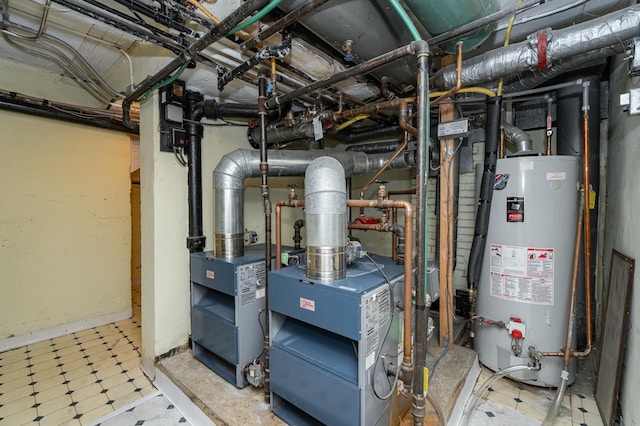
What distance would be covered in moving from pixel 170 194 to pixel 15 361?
229cm

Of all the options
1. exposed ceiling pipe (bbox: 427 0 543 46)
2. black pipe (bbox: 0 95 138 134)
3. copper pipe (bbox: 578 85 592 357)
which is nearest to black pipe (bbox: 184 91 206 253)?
black pipe (bbox: 0 95 138 134)

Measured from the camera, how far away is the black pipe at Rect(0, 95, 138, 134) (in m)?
2.75

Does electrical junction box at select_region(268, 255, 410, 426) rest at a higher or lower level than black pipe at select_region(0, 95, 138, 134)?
lower

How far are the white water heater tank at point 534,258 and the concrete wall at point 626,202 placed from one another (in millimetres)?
257

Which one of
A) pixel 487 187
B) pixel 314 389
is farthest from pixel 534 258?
pixel 314 389

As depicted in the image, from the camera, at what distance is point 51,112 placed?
2969 millimetres

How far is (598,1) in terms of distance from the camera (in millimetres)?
1711

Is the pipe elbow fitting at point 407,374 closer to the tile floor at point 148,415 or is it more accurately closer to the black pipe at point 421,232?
the black pipe at point 421,232

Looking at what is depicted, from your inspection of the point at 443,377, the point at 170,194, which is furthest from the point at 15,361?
the point at 443,377

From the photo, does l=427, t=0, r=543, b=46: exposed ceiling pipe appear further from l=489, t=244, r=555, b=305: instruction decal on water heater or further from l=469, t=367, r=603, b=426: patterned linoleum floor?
l=469, t=367, r=603, b=426: patterned linoleum floor

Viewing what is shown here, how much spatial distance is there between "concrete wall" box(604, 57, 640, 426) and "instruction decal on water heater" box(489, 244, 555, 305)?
0.45 m

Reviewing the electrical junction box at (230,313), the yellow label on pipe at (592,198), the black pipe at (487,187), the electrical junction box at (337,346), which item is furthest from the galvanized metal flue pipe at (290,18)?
the yellow label on pipe at (592,198)

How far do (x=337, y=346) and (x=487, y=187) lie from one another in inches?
68.7

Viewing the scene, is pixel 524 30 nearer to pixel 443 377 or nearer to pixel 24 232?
pixel 443 377
